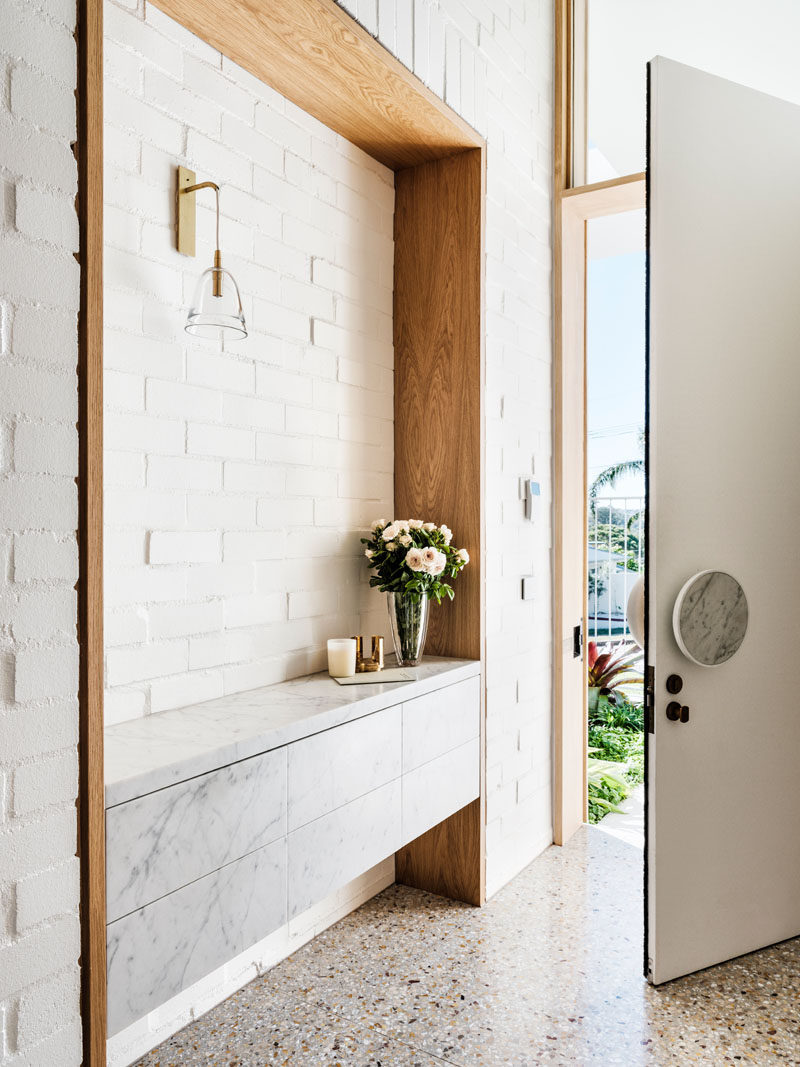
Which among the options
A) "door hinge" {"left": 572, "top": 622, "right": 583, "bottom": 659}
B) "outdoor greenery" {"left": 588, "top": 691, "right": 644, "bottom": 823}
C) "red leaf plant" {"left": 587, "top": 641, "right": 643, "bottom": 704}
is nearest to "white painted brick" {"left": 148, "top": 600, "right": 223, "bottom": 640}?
"door hinge" {"left": 572, "top": 622, "right": 583, "bottom": 659}

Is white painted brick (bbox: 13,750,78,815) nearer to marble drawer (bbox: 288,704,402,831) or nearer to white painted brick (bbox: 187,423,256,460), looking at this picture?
marble drawer (bbox: 288,704,402,831)

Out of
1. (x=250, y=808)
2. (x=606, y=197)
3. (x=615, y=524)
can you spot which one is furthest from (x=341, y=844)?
(x=615, y=524)

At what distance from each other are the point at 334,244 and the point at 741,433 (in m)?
1.24

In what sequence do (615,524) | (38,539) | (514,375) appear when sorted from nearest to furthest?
(38,539) → (514,375) → (615,524)

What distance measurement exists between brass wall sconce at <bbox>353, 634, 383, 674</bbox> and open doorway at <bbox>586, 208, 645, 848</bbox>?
0.78 metres

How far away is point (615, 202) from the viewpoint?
2.78 metres

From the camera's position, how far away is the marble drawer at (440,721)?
2.05 meters

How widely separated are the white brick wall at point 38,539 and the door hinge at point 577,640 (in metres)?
2.10

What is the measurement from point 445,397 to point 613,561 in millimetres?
3740

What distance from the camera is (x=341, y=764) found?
1.80 m

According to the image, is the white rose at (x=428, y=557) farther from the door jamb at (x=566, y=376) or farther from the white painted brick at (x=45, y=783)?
the white painted brick at (x=45, y=783)

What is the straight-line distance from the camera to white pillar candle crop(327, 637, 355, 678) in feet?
6.82

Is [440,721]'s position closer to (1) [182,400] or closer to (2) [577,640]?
(2) [577,640]

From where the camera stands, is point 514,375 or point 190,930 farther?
point 514,375
